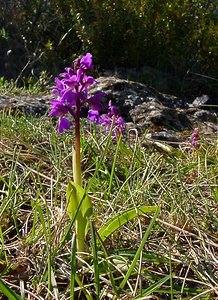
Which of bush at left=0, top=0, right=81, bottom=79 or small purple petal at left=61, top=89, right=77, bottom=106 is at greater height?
small purple petal at left=61, top=89, right=77, bottom=106

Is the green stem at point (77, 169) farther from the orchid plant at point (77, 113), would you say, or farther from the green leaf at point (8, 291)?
the green leaf at point (8, 291)

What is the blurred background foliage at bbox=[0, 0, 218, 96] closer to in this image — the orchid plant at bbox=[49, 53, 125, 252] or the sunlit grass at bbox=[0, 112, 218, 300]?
the sunlit grass at bbox=[0, 112, 218, 300]

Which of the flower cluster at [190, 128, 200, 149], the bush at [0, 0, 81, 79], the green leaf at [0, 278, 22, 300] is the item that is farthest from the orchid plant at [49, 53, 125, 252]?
the bush at [0, 0, 81, 79]

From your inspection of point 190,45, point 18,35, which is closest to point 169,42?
point 190,45

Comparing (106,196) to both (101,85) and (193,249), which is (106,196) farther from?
(101,85)

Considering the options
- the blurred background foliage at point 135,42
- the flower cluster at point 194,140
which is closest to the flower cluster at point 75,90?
the flower cluster at point 194,140

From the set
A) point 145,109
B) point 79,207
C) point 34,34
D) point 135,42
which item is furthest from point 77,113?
point 34,34
